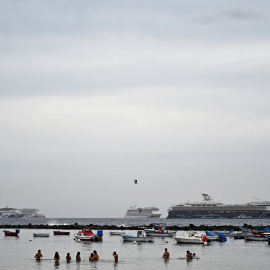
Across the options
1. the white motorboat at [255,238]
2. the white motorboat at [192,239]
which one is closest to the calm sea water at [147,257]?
the white motorboat at [192,239]

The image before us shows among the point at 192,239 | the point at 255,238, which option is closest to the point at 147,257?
the point at 192,239

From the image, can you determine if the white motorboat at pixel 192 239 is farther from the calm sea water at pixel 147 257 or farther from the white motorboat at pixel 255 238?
the white motorboat at pixel 255 238

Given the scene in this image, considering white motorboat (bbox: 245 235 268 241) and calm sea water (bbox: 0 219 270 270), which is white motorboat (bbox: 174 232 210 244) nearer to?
calm sea water (bbox: 0 219 270 270)

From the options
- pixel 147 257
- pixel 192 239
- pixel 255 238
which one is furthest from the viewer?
pixel 255 238

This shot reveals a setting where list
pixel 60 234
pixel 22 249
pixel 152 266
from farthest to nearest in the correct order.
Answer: pixel 60 234
pixel 22 249
pixel 152 266

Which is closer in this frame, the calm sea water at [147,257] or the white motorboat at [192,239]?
the calm sea water at [147,257]

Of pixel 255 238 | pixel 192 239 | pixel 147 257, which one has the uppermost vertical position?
pixel 192 239

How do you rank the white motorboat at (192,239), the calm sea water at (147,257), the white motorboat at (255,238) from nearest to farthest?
1. the calm sea water at (147,257)
2. the white motorboat at (192,239)
3. the white motorboat at (255,238)

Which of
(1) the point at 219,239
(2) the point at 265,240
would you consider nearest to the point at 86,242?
(1) the point at 219,239

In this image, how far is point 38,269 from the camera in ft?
156

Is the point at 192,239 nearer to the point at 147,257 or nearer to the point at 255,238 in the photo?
the point at 255,238

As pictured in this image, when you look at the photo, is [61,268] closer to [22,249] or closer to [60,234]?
[22,249]

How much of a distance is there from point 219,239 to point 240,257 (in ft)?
78.1

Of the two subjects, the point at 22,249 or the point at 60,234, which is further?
the point at 60,234
